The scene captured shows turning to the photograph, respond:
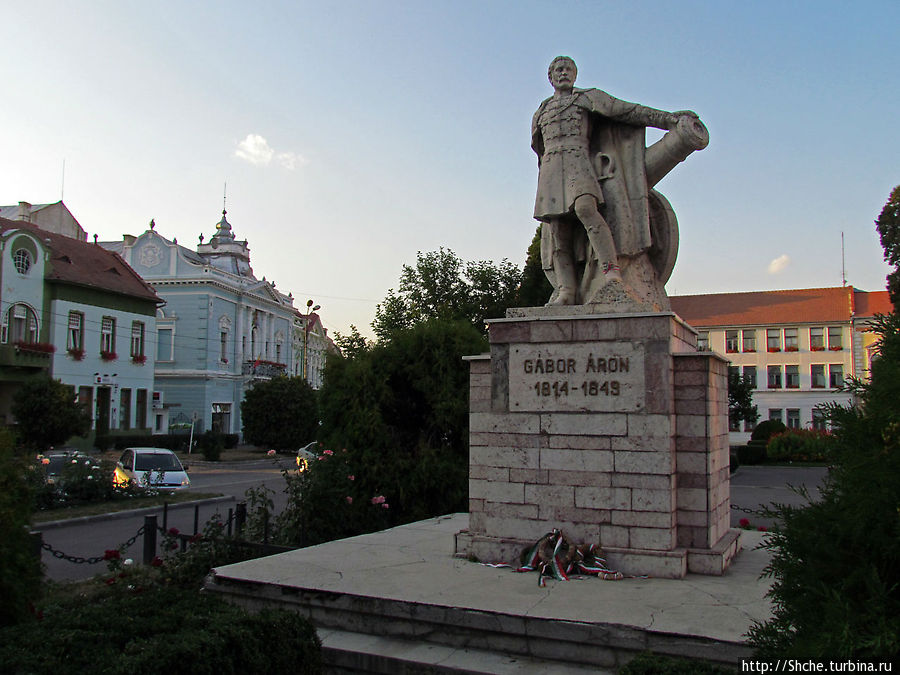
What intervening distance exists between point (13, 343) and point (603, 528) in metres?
31.8

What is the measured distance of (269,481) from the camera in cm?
2648

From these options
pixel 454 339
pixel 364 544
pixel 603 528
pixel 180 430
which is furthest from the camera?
pixel 180 430

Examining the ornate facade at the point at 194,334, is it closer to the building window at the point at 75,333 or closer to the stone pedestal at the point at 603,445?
the building window at the point at 75,333

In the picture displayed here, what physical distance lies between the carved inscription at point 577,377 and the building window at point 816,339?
54.8m

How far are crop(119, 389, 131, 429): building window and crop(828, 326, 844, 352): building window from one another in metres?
48.4

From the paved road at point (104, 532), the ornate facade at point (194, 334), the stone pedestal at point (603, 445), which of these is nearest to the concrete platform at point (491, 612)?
the stone pedestal at point (603, 445)

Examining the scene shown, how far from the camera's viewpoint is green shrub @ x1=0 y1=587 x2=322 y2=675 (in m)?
3.56

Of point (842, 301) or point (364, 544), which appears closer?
point (364, 544)

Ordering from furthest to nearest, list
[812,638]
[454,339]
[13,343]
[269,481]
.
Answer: [13,343] → [269,481] → [454,339] → [812,638]

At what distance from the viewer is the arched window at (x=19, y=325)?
104ft

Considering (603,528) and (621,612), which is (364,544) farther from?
(621,612)

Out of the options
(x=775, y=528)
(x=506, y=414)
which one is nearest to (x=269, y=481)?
(x=506, y=414)

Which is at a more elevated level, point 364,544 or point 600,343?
point 600,343

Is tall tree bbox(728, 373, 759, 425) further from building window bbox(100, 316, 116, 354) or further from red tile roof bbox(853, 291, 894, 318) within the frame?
building window bbox(100, 316, 116, 354)
